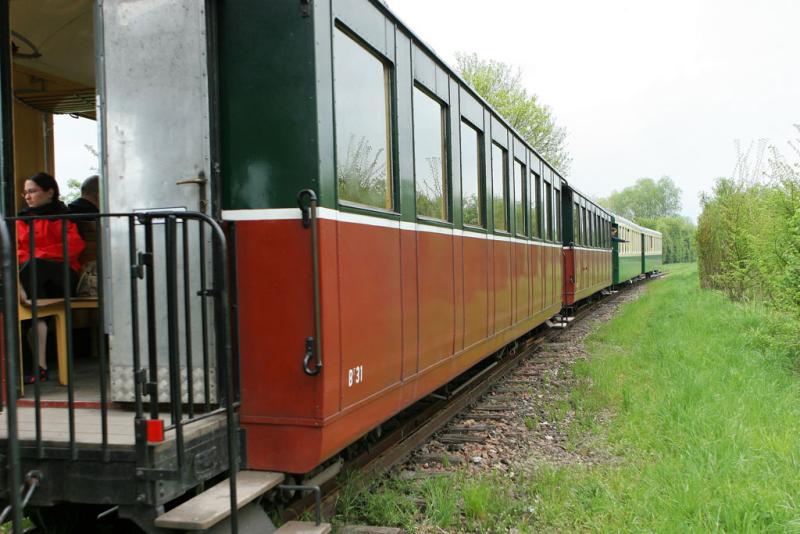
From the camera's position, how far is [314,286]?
338 centimetres

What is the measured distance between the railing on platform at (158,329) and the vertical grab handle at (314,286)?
375 mm

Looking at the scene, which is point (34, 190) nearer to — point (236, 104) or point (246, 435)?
point (236, 104)

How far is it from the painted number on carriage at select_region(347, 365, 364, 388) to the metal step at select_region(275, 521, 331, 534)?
2.40ft

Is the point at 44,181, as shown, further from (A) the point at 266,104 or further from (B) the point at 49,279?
(A) the point at 266,104

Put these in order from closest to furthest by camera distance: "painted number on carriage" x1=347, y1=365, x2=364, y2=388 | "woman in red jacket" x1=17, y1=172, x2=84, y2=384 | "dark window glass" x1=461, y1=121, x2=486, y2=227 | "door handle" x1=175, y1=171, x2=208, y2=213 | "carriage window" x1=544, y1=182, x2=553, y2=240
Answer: "door handle" x1=175, y1=171, x2=208, y2=213
"painted number on carriage" x1=347, y1=365, x2=364, y2=388
"woman in red jacket" x1=17, y1=172, x2=84, y2=384
"dark window glass" x1=461, y1=121, x2=486, y2=227
"carriage window" x1=544, y1=182, x2=553, y2=240

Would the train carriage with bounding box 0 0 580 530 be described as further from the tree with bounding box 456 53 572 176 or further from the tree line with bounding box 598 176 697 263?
the tree line with bounding box 598 176 697 263

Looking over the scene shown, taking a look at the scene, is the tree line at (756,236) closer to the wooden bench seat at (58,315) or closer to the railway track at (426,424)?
the railway track at (426,424)

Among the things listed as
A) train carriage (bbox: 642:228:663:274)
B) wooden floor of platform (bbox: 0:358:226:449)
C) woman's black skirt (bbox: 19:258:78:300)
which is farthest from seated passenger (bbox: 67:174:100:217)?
train carriage (bbox: 642:228:663:274)

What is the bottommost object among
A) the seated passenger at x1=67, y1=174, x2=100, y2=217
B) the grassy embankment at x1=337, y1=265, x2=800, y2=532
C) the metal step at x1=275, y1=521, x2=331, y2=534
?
the grassy embankment at x1=337, y1=265, x2=800, y2=532

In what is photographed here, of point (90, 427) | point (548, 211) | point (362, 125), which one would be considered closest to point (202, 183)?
point (362, 125)

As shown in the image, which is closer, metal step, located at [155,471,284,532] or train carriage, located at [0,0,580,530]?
metal step, located at [155,471,284,532]

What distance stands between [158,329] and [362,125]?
1.61m

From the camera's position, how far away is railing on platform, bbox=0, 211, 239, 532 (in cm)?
286

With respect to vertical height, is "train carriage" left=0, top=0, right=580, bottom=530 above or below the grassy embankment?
above
